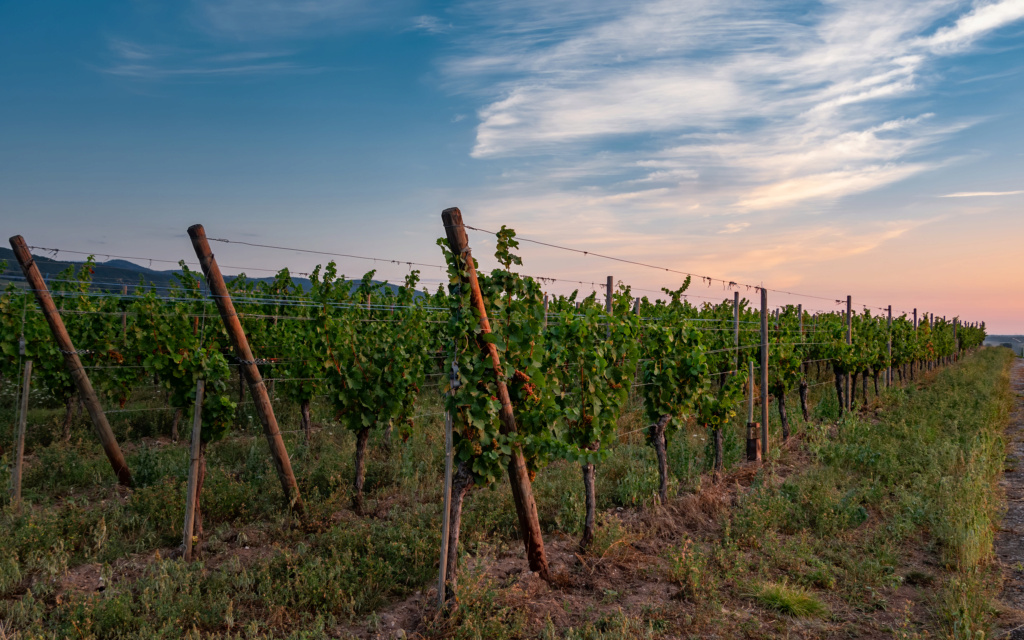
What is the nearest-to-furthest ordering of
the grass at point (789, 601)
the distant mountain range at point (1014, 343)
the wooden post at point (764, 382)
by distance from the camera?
the grass at point (789, 601)
the wooden post at point (764, 382)
the distant mountain range at point (1014, 343)

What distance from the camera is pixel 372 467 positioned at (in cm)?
914

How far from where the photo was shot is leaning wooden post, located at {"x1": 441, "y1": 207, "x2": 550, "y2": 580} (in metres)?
5.33

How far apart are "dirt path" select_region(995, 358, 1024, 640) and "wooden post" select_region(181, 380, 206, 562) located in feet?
25.7

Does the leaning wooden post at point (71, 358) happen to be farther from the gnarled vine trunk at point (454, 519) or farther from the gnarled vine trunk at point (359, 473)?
the gnarled vine trunk at point (454, 519)

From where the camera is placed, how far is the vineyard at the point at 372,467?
5227mm

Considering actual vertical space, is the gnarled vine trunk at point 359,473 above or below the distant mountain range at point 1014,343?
below

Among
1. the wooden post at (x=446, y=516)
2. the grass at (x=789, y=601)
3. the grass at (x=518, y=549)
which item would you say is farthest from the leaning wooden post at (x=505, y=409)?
the grass at (x=789, y=601)

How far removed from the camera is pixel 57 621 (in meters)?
5.09

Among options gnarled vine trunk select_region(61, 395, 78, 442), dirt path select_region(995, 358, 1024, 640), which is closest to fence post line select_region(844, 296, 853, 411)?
dirt path select_region(995, 358, 1024, 640)

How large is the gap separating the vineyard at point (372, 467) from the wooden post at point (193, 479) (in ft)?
0.11

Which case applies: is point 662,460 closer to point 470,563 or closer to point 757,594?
point 757,594

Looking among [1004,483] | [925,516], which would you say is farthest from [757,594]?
[1004,483]

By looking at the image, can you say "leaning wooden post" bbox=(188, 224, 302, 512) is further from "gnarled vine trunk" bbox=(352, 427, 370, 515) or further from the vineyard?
"gnarled vine trunk" bbox=(352, 427, 370, 515)

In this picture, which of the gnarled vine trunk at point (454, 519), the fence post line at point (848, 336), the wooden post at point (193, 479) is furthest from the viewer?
the fence post line at point (848, 336)
